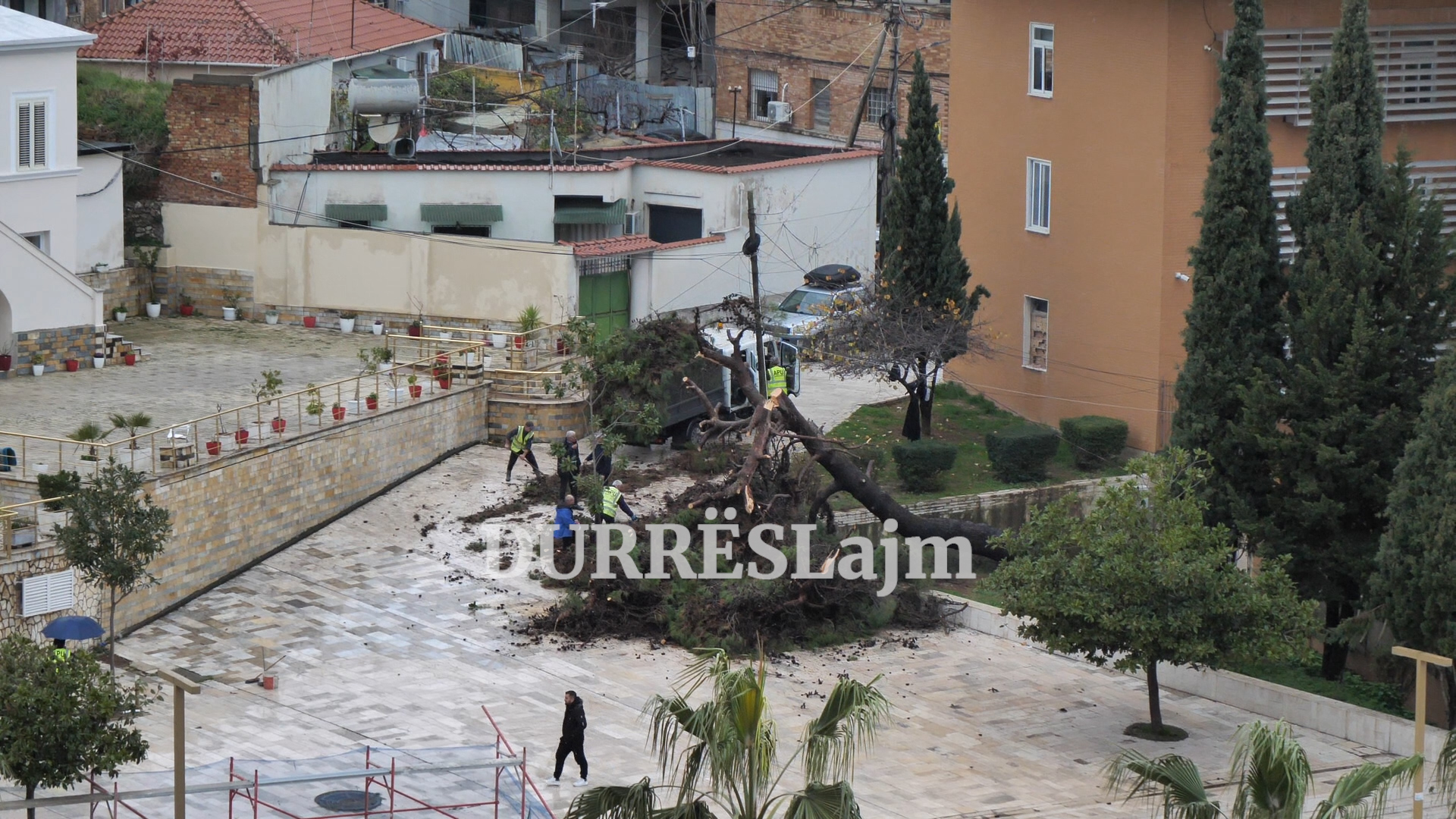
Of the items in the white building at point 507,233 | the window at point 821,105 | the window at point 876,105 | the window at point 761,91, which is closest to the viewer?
the white building at point 507,233

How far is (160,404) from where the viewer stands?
31.2 metres

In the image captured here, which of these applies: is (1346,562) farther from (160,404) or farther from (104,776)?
(160,404)

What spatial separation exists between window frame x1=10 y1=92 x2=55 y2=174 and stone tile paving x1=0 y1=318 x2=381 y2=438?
3339mm

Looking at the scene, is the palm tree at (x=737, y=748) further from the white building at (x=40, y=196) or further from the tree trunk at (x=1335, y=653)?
the white building at (x=40, y=196)

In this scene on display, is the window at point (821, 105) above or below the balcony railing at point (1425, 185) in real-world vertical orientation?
above

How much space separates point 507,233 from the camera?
39.9 metres

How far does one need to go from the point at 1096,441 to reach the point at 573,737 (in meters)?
15.3

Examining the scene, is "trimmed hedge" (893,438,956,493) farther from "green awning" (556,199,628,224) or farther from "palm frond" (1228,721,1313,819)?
"palm frond" (1228,721,1313,819)

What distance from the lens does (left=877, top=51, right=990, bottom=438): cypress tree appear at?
35656mm

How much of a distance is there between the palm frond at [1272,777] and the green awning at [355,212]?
26081mm

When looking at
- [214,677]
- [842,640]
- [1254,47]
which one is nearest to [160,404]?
[214,677]

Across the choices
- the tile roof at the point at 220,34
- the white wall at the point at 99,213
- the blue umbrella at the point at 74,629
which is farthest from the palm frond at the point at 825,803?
the tile roof at the point at 220,34

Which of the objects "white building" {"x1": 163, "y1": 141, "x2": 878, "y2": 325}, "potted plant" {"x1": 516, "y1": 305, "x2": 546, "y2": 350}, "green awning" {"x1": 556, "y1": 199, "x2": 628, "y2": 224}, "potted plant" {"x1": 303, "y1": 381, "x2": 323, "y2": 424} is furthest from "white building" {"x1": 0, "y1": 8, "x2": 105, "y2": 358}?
"green awning" {"x1": 556, "y1": 199, "x2": 628, "y2": 224}

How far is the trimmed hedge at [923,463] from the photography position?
3316cm
